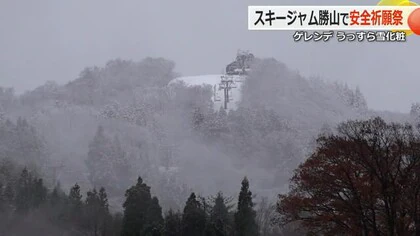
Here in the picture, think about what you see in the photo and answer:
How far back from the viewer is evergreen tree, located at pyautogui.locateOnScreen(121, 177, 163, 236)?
33875mm

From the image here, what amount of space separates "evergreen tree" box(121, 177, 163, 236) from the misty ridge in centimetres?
1883

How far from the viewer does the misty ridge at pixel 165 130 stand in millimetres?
60250

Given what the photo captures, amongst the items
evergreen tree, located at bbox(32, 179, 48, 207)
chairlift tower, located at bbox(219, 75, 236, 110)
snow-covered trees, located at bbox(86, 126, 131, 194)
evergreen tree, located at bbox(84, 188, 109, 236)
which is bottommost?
evergreen tree, located at bbox(84, 188, 109, 236)

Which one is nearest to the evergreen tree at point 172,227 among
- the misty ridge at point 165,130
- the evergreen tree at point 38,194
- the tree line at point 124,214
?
the tree line at point 124,214

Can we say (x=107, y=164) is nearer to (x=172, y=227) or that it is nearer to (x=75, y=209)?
(x=75, y=209)

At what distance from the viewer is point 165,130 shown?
2995 inches

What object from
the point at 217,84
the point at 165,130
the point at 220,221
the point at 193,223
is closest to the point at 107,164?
the point at 165,130

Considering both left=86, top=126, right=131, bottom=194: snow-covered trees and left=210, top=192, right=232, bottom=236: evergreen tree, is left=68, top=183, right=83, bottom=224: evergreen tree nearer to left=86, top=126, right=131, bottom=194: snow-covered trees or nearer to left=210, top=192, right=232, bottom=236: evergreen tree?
left=210, top=192, right=232, bottom=236: evergreen tree

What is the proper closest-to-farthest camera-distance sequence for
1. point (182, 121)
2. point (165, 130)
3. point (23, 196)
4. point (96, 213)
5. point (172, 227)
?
point (172, 227) < point (96, 213) < point (23, 196) < point (165, 130) < point (182, 121)

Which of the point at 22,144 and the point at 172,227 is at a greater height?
the point at 22,144

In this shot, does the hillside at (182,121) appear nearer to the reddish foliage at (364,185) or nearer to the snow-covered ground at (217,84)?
the snow-covered ground at (217,84)

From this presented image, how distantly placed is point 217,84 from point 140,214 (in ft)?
183

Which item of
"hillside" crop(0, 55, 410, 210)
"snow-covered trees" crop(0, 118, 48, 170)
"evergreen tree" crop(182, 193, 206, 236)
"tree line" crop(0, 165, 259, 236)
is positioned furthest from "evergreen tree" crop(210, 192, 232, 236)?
"snow-covered trees" crop(0, 118, 48, 170)

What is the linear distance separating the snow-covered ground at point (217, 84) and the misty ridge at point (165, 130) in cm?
218
